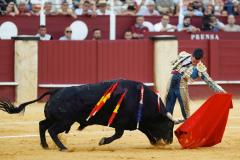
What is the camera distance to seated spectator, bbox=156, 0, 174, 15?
17.2 m

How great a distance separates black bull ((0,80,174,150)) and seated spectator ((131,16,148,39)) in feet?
23.5

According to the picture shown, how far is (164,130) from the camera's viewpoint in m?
9.47

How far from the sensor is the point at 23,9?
52.9ft

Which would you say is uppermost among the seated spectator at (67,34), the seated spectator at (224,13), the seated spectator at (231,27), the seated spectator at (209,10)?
the seated spectator at (209,10)

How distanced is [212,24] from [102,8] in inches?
95.6

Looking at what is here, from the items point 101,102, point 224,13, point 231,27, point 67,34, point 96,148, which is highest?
point 224,13

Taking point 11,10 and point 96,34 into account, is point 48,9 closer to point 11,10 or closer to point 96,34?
point 11,10

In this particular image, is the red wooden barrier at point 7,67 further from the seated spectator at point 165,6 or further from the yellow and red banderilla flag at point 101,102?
the yellow and red banderilla flag at point 101,102

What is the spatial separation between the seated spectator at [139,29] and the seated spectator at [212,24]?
1.44 metres

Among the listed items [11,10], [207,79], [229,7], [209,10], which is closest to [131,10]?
[209,10]

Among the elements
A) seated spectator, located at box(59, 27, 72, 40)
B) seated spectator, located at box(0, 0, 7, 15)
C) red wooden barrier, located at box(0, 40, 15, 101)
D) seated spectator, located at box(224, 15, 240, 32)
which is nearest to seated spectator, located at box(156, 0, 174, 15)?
seated spectator, located at box(224, 15, 240, 32)

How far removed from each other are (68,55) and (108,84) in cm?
687

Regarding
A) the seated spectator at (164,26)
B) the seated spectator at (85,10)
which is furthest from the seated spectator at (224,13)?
the seated spectator at (85,10)

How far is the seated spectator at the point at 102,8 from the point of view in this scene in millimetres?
16516
